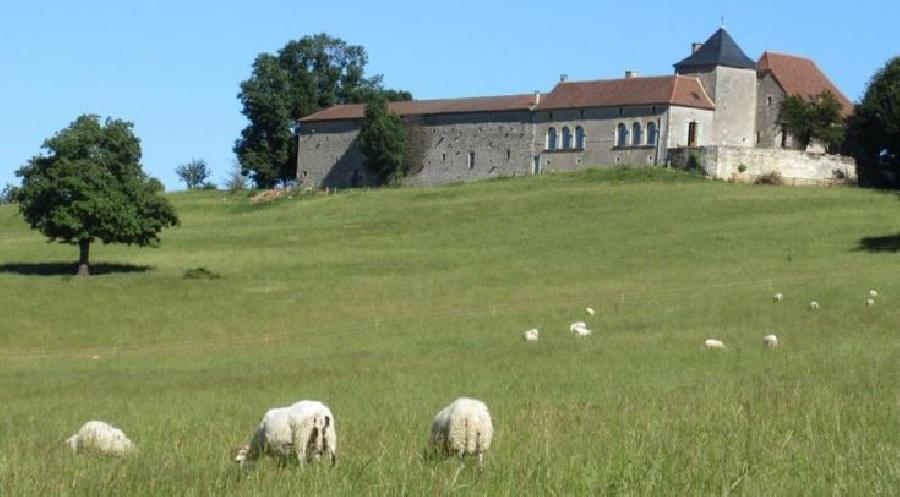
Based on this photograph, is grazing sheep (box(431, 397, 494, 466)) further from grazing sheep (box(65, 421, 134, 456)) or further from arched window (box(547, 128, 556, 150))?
arched window (box(547, 128, 556, 150))

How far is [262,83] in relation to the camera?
13538cm

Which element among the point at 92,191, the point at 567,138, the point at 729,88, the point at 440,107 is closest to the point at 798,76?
the point at 729,88

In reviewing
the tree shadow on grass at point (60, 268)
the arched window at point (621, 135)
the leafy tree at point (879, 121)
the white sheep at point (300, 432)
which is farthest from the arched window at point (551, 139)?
the white sheep at point (300, 432)

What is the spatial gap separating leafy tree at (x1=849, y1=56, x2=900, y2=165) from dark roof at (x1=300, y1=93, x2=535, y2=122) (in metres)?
25.2

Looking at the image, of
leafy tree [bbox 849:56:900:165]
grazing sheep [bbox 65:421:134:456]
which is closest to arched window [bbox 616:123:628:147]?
leafy tree [bbox 849:56:900:165]

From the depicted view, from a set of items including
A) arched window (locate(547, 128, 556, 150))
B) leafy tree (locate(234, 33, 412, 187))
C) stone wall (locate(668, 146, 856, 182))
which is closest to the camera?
stone wall (locate(668, 146, 856, 182))

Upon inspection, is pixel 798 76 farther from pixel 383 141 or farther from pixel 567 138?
pixel 383 141

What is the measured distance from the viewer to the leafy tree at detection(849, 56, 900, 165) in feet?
324

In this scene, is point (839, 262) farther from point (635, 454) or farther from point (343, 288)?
point (635, 454)

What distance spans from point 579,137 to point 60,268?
53.8m

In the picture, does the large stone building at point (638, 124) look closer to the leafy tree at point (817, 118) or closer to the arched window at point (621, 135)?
the arched window at point (621, 135)

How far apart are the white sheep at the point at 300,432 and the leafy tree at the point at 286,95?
121 metres

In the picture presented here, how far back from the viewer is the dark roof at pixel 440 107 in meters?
119

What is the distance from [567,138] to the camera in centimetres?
11344
